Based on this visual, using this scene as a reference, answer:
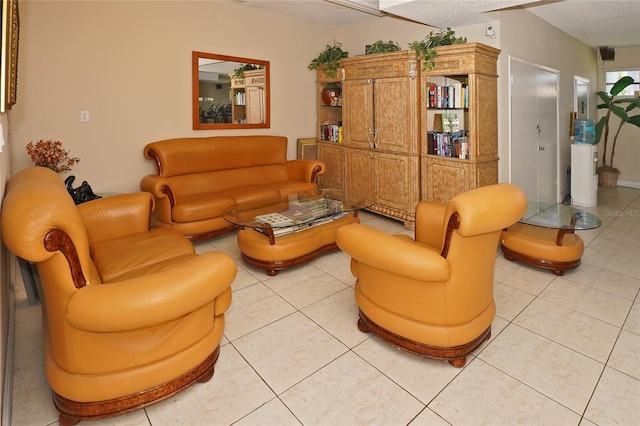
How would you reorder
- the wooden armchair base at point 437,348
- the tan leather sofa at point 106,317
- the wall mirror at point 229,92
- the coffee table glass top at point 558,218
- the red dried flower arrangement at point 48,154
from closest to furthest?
the tan leather sofa at point 106,317
the wooden armchair base at point 437,348
the coffee table glass top at point 558,218
the red dried flower arrangement at point 48,154
the wall mirror at point 229,92

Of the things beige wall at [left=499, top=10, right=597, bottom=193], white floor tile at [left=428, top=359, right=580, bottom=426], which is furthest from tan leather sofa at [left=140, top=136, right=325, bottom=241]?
white floor tile at [left=428, top=359, right=580, bottom=426]

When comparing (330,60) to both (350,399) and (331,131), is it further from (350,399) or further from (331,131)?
(350,399)

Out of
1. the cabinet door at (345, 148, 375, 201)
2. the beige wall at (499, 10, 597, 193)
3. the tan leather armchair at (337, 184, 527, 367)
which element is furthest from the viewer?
the cabinet door at (345, 148, 375, 201)

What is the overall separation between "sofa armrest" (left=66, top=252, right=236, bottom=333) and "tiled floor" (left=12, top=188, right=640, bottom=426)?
538mm

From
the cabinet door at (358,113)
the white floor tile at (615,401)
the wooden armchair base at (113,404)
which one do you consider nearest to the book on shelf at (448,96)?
the cabinet door at (358,113)

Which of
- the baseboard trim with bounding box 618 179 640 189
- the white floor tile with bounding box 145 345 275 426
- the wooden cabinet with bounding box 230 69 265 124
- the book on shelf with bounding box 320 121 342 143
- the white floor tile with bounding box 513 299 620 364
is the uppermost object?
the wooden cabinet with bounding box 230 69 265 124

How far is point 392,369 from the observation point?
2.09 m

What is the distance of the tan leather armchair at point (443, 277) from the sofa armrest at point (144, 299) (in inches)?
34.0

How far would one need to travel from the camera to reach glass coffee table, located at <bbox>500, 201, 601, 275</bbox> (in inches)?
126

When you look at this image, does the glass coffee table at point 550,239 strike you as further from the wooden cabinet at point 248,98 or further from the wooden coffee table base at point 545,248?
the wooden cabinet at point 248,98

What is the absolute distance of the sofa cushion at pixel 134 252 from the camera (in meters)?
2.33

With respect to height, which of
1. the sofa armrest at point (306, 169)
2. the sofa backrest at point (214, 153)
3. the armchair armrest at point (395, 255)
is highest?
the sofa backrest at point (214, 153)

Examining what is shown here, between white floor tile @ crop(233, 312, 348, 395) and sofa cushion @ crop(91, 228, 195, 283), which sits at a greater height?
sofa cushion @ crop(91, 228, 195, 283)

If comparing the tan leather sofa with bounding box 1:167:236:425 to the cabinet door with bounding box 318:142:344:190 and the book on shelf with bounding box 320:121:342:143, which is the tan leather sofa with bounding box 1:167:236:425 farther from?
the book on shelf with bounding box 320:121:342:143
